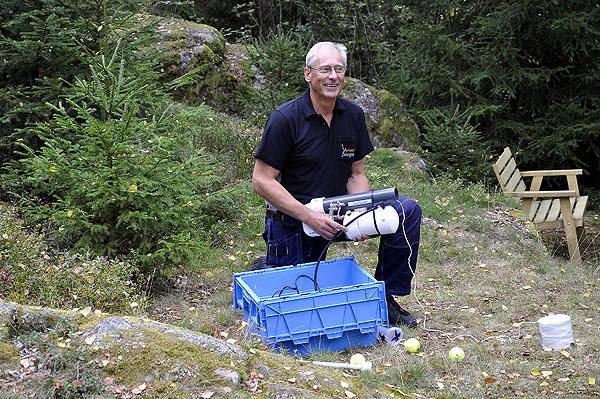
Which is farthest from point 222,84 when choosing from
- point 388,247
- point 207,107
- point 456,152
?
point 388,247

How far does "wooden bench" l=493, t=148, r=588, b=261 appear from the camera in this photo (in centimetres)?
677

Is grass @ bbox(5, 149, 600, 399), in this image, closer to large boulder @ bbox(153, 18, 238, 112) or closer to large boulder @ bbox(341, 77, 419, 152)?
large boulder @ bbox(341, 77, 419, 152)

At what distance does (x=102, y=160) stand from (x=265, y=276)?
1366mm

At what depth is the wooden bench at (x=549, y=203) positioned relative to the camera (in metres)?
6.77

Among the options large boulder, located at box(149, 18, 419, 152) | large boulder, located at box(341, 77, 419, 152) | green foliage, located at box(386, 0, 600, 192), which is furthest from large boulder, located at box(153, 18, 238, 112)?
green foliage, located at box(386, 0, 600, 192)

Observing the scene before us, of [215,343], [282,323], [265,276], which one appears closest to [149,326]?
[215,343]

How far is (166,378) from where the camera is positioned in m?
1.89

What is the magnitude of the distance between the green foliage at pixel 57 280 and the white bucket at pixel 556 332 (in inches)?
91.1

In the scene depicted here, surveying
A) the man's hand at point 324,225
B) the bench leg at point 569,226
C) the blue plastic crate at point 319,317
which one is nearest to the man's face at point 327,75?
the man's hand at point 324,225

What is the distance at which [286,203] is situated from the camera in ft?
11.6

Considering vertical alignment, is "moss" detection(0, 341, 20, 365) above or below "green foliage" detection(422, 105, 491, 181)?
above

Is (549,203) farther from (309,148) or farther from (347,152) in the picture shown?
(309,148)

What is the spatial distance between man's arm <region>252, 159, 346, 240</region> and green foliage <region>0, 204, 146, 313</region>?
0.98 metres

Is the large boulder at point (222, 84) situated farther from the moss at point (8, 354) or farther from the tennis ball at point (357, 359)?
the moss at point (8, 354)
